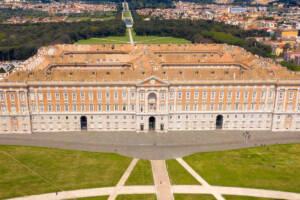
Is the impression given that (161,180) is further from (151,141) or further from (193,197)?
(151,141)

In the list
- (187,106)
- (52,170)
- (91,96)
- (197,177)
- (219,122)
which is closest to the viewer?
(197,177)

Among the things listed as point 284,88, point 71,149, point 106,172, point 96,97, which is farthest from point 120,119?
point 284,88

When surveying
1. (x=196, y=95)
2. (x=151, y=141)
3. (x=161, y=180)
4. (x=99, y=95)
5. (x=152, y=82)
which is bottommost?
(x=161, y=180)

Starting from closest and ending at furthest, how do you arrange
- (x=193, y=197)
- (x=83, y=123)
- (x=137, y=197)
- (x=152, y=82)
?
(x=137, y=197) < (x=193, y=197) < (x=152, y=82) < (x=83, y=123)

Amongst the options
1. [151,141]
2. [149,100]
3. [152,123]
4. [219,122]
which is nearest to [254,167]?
[219,122]

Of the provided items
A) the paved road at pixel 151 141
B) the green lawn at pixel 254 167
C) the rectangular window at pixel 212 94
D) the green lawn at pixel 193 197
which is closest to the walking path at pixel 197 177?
the green lawn at pixel 254 167
